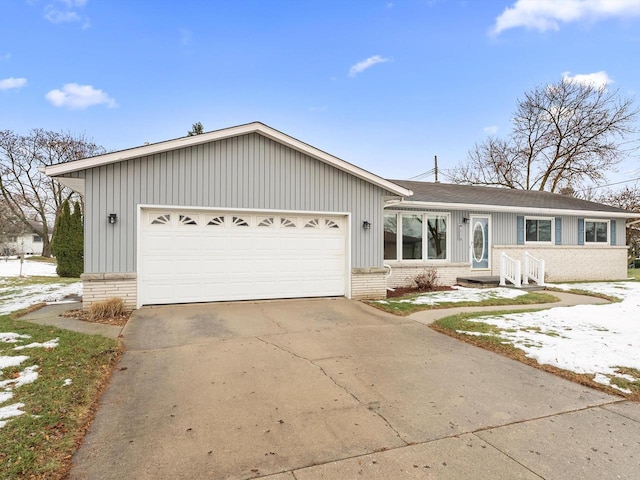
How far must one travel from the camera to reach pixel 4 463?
232 centimetres

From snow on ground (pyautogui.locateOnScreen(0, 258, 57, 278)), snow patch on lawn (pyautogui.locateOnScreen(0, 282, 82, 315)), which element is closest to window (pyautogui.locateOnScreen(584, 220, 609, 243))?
snow patch on lawn (pyautogui.locateOnScreen(0, 282, 82, 315))

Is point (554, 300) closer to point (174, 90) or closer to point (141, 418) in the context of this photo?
point (141, 418)

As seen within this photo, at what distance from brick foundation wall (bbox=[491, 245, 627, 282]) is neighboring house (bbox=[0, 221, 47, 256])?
44408mm

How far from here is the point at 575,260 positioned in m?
14.4

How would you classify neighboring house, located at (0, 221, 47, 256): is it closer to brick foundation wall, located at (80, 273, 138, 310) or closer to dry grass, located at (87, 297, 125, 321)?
brick foundation wall, located at (80, 273, 138, 310)

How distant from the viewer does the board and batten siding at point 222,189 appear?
748cm

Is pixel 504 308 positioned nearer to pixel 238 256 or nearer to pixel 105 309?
pixel 238 256

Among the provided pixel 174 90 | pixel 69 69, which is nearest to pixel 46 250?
pixel 69 69

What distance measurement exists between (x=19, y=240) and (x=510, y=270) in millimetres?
69460

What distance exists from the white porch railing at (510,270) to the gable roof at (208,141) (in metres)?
4.90

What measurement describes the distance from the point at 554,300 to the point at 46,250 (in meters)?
43.1

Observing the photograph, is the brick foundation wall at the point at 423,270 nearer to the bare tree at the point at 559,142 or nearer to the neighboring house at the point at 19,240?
the bare tree at the point at 559,142

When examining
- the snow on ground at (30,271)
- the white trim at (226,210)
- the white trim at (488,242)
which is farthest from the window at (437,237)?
the snow on ground at (30,271)

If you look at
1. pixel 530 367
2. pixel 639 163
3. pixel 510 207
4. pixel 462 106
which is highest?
pixel 462 106
